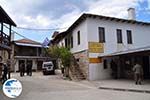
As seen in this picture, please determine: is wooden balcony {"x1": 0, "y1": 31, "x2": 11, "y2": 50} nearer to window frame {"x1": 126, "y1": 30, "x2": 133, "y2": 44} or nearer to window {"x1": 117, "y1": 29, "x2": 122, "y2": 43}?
window {"x1": 117, "y1": 29, "x2": 122, "y2": 43}

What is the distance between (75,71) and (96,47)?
11.8ft

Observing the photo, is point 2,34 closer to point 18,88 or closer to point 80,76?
point 80,76

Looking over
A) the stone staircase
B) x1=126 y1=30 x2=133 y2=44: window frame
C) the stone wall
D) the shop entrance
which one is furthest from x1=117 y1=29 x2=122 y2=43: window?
the stone staircase

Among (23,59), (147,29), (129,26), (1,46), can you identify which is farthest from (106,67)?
(23,59)

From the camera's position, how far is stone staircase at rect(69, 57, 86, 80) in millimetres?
21953

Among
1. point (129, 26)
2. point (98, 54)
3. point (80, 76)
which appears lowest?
point (80, 76)

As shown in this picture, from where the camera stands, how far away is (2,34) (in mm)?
18344

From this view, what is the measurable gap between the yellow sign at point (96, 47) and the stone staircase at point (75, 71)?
2.64 metres

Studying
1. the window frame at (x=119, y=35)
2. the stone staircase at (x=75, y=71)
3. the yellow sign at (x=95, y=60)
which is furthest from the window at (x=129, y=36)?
the stone staircase at (x=75, y=71)

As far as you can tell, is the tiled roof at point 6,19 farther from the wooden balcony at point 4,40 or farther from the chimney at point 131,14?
the chimney at point 131,14

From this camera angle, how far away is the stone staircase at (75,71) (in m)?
22.0

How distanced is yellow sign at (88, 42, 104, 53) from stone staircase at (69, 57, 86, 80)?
264 centimetres

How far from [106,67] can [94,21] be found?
4.44m

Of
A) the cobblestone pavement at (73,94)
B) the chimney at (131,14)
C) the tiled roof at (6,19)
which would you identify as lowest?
the cobblestone pavement at (73,94)
